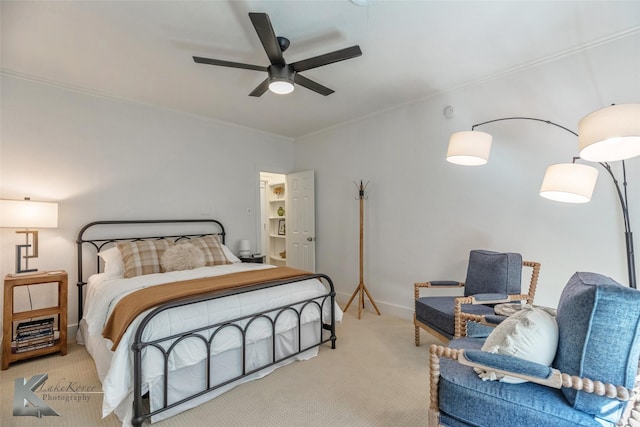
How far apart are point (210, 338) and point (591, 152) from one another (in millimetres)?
2819

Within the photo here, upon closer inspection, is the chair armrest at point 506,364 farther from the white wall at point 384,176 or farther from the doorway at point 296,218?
the doorway at point 296,218

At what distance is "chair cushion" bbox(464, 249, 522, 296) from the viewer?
2.64m

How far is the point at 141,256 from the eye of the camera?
321 cm

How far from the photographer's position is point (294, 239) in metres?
5.37

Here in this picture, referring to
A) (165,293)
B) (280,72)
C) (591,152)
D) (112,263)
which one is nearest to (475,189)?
(591,152)

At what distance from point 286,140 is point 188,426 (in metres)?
4.40

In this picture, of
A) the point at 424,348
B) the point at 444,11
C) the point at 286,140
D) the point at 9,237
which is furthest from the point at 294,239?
the point at 444,11

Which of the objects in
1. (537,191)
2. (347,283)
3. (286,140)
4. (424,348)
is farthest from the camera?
(286,140)

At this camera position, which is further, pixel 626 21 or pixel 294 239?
pixel 294 239

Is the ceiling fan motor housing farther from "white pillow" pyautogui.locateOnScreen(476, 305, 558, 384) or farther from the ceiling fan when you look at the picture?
"white pillow" pyautogui.locateOnScreen(476, 305, 558, 384)

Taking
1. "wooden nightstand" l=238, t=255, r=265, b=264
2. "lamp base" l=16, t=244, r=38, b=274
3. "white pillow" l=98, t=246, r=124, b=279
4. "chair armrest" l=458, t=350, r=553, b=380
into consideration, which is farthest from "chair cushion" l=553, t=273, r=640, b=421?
"lamp base" l=16, t=244, r=38, b=274

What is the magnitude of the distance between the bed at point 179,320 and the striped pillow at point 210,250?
0.02m

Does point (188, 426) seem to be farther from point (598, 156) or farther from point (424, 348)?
point (598, 156)

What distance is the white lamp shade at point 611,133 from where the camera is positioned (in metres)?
1.55
